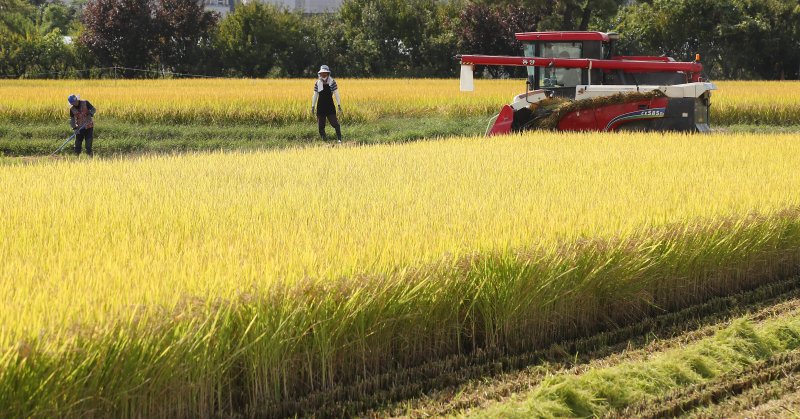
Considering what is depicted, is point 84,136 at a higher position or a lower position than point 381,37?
lower

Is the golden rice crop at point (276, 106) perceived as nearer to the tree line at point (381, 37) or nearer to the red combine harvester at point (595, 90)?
the red combine harvester at point (595, 90)

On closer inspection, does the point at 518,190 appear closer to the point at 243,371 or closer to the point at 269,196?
the point at 269,196

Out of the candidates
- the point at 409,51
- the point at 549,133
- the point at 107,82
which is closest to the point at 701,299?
the point at 549,133

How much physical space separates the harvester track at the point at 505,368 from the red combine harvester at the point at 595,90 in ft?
28.4

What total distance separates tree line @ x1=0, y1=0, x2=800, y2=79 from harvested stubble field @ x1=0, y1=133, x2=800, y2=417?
3382 centimetres

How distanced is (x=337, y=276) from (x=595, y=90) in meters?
11.1

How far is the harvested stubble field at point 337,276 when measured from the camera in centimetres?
416

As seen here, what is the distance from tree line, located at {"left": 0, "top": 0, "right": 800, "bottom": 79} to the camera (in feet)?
140

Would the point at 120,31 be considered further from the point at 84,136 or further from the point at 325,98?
the point at 84,136

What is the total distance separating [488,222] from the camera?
258 inches

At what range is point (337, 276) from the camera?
16.3ft

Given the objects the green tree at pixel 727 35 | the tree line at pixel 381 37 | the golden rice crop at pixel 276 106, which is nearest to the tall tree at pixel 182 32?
the tree line at pixel 381 37

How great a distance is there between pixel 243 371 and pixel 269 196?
11.3 feet

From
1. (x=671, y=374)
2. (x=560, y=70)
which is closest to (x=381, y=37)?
(x=560, y=70)
